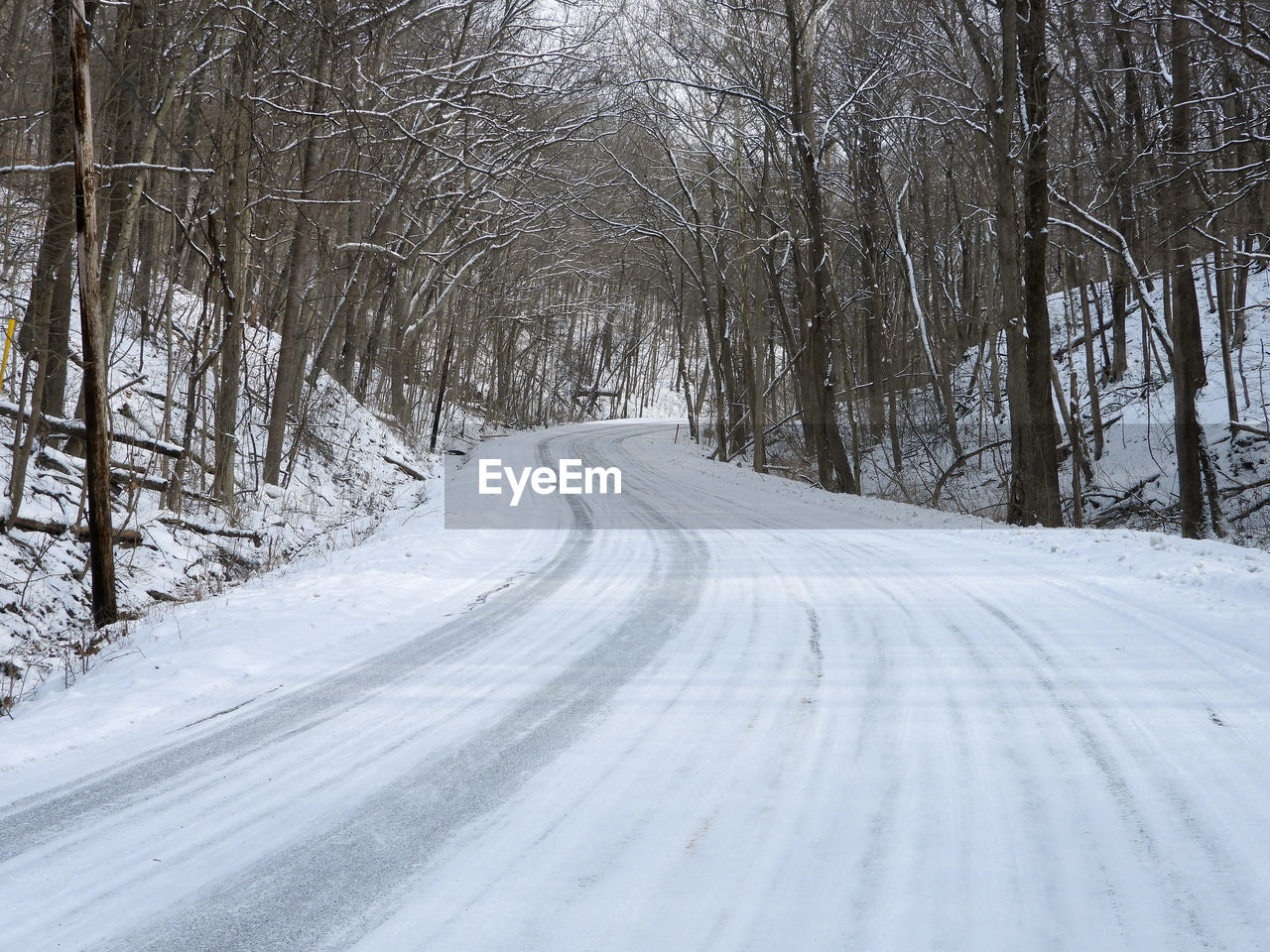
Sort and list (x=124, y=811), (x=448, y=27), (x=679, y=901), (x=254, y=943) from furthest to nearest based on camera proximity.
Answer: (x=448, y=27), (x=124, y=811), (x=679, y=901), (x=254, y=943)

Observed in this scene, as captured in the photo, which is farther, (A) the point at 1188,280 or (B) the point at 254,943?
(A) the point at 1188,280

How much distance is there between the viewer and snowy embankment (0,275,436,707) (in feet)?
27.4

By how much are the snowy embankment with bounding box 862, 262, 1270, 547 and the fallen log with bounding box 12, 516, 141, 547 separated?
44.8 ft

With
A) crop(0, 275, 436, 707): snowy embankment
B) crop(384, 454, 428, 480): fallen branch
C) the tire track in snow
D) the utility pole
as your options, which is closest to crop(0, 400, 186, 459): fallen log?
crop(0, 275, 436, 707): snowy embankment

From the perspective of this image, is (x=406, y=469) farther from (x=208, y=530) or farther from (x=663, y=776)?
(x=663, y=776)

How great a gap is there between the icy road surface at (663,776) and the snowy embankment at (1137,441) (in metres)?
11.1

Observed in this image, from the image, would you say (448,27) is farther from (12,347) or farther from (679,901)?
(679,901)

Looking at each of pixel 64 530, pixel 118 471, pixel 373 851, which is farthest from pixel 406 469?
pixel 373 851

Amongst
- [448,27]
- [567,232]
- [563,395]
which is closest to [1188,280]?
[448,27]

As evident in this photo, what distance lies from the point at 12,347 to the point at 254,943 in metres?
11.3

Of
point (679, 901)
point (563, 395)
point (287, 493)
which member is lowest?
point (679, 901)

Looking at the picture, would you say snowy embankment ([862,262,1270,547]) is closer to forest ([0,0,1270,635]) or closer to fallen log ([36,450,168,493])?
forest ([0,0,1270,635])

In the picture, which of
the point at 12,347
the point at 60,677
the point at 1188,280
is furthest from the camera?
the point at 1188,280

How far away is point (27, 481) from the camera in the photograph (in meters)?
10.1
